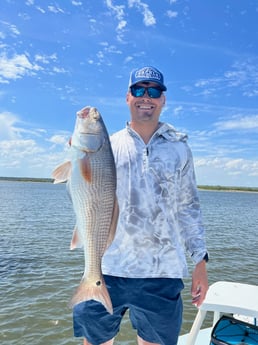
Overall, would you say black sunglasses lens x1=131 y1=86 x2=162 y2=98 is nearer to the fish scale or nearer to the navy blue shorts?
the fish scale

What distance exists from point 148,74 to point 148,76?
3cm

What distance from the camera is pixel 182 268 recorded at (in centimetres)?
348

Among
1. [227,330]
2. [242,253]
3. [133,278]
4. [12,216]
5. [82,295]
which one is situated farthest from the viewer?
[12,216]

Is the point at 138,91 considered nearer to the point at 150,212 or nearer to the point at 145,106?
the point at 145,106

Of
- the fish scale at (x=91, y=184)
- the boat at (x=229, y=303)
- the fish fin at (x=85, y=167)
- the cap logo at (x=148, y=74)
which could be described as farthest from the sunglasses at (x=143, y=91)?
the boat at (x=229, y=303)

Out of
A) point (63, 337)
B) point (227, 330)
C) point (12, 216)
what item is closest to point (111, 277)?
point (227, 330)

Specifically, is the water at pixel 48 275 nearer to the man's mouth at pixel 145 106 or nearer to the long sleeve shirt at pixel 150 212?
the long sleeve shirt at pixel 150 212

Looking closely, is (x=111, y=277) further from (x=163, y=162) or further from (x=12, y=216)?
(x=12, y=216)

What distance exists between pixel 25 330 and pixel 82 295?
21.8ft

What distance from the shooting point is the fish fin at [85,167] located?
2674mm

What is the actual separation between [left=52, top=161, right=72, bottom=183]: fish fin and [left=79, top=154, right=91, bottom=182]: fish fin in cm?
11

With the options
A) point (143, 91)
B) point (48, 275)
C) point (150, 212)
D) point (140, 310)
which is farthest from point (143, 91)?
point (48, 275)

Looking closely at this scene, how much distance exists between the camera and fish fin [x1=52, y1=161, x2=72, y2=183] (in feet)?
8.92

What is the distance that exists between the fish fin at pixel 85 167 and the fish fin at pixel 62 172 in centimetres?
11
